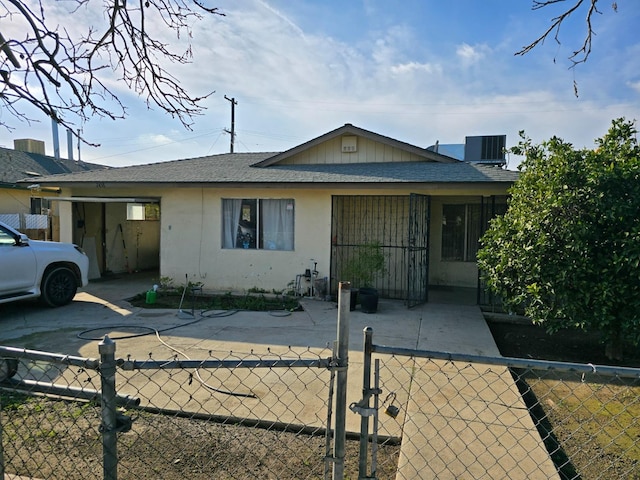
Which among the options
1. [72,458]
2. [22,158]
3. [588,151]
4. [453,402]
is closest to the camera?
[72,458]

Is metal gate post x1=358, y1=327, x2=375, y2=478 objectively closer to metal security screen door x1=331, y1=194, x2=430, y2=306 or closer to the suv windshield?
the suv windshield

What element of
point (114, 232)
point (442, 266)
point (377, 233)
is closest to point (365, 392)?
point (377, 233)

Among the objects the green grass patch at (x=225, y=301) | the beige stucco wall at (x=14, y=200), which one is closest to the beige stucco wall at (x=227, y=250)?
the green grass patch at (x=225, y=301)

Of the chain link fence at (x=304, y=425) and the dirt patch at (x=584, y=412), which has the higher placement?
the chain link fence at (x=304, y=425)

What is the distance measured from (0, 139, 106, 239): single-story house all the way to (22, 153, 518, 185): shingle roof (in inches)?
91.5

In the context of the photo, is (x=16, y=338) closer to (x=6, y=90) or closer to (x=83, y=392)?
(x=6, y=90)

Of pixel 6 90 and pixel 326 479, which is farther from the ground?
pixel 6 90

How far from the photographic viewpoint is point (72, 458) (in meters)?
3.13

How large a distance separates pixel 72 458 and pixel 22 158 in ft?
67.6

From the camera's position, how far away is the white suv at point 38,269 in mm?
7129

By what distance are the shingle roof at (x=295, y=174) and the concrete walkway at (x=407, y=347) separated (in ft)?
8.69

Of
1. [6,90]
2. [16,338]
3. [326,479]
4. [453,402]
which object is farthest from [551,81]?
[16,338]

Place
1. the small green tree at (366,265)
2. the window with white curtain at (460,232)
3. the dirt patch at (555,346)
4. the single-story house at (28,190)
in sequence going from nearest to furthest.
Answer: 1. the dirt patch at (555,346)
2. the small green tree at (366,265)
3. the window with white curtain at (460,232)
4. the single-story house at (28,190)

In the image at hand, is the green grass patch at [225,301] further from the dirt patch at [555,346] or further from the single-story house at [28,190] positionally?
the single-story house at [28,190]
